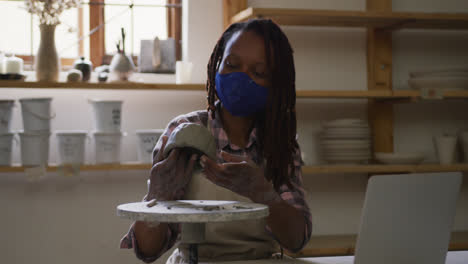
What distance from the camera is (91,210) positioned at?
322cm

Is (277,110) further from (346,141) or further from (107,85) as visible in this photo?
(346,141)

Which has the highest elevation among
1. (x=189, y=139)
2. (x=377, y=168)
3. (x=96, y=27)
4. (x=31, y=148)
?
(x=96, y=27)

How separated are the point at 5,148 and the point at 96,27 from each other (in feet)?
2.79

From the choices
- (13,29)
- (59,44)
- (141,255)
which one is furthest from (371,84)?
(141,255)

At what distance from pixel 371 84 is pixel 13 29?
6.41ft

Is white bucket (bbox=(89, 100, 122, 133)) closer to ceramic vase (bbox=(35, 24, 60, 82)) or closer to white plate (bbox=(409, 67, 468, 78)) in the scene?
ceramic vase (bbox=(35, 24, 60, 82))

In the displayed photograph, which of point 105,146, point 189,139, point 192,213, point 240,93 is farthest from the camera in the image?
point 105,146

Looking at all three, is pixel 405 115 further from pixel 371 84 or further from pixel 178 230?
pixel 178 230

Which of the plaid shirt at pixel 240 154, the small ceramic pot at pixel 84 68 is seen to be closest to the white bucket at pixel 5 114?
the small ceramic pot at pixel 84 68

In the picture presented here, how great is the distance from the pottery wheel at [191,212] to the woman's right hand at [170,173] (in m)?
0.16

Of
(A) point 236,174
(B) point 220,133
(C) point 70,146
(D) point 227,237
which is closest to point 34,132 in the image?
(C) point 70,146

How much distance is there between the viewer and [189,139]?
1364 millimetres

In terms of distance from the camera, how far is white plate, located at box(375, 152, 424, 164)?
3273mm

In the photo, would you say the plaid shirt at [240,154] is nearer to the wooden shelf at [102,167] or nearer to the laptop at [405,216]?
the laptop at [405,216]
